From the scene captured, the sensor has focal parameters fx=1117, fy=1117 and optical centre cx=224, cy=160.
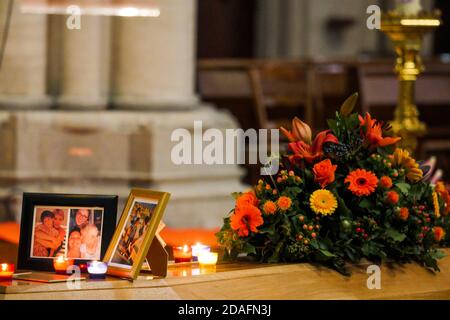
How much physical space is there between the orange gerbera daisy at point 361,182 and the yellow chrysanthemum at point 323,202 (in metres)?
0.07

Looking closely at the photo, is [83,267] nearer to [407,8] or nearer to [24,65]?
[407,8]

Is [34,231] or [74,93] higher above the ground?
[74,93]

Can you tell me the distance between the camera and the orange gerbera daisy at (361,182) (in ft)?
11.3

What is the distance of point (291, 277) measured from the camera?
10.8ft

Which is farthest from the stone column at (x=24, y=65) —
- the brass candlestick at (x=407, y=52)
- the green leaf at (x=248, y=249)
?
the green leaf at (x=248, y=249)

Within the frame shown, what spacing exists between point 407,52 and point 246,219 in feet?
5.13

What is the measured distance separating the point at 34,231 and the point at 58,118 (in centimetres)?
361

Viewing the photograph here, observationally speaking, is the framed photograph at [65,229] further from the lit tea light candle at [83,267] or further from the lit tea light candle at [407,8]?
the lit tea light candle at [407,8]
